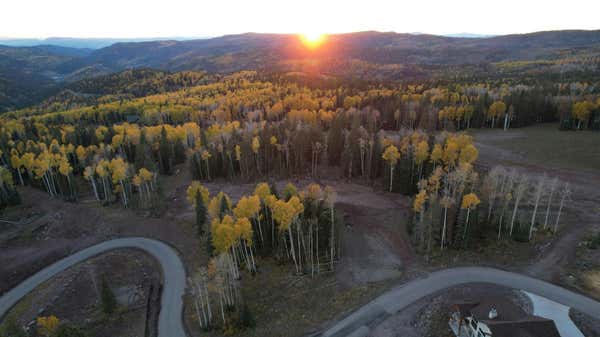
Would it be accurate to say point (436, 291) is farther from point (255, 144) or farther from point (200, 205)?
point (255, 144)

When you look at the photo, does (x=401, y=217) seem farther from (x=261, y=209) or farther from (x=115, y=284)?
(x=115, y=284)

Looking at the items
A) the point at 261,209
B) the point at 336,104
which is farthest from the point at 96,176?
the point at 336,104

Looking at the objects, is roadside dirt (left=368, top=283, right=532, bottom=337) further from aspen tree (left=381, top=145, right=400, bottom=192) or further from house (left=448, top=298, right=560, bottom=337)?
aspen tree (left=381, top=145, right=400, bottom=192)

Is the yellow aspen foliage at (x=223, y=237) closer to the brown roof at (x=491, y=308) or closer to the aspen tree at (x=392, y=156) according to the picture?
the brown roof at (x=491, y=308)

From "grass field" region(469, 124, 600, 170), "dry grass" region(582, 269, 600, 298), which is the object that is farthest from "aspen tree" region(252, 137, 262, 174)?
"grass field" region(469, 124, 600, 170)

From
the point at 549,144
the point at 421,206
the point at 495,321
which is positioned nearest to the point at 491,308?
the point at 495,321

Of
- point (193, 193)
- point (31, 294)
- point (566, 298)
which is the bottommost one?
point (31, 294)

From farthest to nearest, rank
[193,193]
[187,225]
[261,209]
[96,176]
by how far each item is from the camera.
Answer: [96,176]
[187,225]
[193,193]
[261,209]
